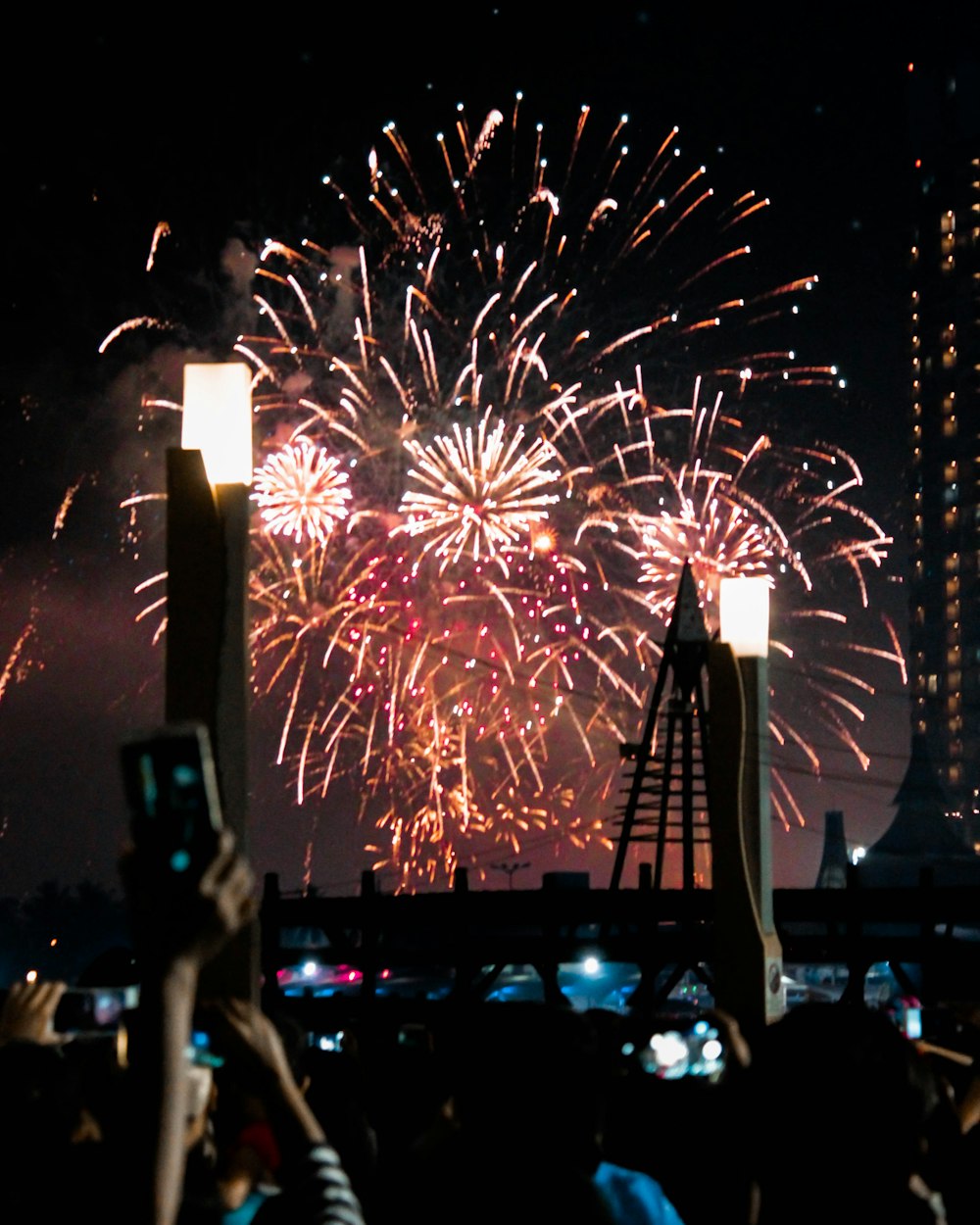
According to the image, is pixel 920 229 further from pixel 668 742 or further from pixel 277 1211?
pixel 277 1211

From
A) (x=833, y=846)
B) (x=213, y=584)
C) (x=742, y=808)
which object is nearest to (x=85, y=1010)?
(x=213, y=584)

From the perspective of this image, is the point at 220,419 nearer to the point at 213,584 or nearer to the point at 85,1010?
the point at 213,584

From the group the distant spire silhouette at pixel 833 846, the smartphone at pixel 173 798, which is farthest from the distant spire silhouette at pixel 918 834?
the smartphone at pixel 173 798

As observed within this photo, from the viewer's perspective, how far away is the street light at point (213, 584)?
287 inches

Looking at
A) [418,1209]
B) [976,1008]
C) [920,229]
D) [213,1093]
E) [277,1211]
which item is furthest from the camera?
[920,229]

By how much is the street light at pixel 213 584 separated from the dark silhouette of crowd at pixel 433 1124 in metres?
2.91

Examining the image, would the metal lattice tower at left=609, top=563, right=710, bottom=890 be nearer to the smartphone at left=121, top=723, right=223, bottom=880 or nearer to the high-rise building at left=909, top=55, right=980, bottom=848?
the smartphone at left=121, top=723, right=223, bottom=880

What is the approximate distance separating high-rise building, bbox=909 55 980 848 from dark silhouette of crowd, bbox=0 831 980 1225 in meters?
107

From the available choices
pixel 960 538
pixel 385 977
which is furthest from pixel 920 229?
pixel 385 977

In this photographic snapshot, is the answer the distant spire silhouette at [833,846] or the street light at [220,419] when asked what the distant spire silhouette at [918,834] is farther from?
the street light at [220,419]

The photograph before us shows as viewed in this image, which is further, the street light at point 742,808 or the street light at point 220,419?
the street light at point 742,808

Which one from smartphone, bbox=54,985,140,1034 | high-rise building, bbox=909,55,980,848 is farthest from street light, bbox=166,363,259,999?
high-rise building, bbox=909,55,980,848

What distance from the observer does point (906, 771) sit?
66.2 m

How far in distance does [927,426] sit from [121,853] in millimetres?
119518
